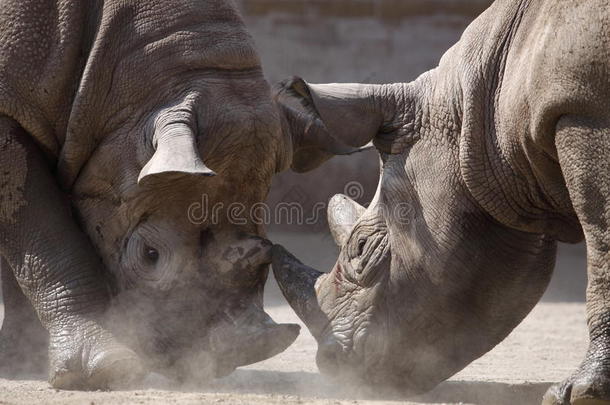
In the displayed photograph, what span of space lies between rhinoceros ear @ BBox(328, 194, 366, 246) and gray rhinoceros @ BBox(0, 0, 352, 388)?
16.4 inches

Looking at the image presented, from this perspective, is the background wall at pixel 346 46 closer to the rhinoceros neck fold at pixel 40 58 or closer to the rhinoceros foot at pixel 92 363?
the rhinoceros neck fold at pixel 40 58

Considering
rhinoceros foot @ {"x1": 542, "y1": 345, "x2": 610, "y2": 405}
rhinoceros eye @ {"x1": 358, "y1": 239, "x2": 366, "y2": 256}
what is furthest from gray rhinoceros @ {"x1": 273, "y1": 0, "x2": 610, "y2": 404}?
rhinoceros foot @ {"x1": 542, "y1": 345, "x2": 610, "y2": 405}

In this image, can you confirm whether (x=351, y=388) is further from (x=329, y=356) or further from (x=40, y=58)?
(x=40, y=58)

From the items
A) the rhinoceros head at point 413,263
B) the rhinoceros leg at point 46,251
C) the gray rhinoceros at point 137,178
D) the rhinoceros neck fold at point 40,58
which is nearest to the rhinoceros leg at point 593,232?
the rhinoceros head at point 413,263

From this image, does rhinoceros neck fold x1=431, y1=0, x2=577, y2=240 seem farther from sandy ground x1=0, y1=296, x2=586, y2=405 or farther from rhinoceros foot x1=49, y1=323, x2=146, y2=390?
rhinoceros foot x1=49, y1=323, x2=146, y2=390

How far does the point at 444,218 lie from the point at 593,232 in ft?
3.58

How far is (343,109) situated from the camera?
247 inches

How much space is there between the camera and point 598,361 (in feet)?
16.2

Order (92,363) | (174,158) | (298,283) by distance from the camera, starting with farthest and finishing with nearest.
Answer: (298,283)
(92,363)
(174,158)

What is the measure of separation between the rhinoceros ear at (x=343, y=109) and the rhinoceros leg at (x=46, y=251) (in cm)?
123

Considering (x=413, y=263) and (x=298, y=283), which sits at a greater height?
(x=413, y=263)

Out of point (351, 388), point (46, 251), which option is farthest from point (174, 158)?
point (351, 388)

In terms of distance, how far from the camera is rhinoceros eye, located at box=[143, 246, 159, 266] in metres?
6.23

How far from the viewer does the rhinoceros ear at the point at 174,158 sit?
536cm
